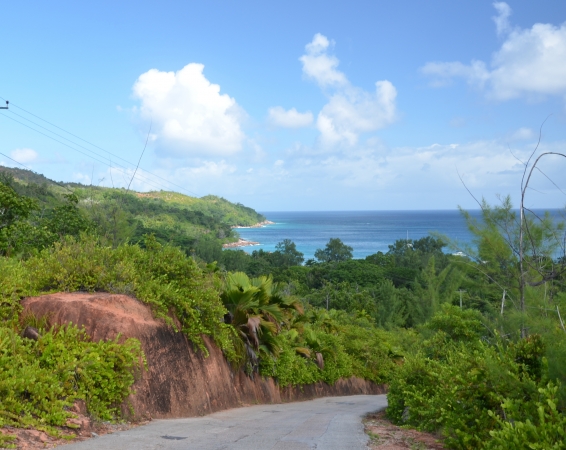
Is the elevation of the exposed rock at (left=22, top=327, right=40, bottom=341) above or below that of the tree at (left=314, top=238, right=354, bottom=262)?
above

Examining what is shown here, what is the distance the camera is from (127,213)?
3747 cm

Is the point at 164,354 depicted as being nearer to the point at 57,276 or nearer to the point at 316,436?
the point at 57,276

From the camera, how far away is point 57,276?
9.11 meters

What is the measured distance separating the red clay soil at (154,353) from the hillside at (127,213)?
21.5 feet

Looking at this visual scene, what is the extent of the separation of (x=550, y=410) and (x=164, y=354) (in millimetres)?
6039

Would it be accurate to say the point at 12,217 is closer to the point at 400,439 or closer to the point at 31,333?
the point at 31,333

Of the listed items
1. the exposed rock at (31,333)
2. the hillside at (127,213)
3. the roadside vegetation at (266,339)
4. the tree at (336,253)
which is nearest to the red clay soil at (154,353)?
the roadside vegetation at (266,339)

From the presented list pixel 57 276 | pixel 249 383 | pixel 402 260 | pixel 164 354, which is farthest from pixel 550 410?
pixel 402 260

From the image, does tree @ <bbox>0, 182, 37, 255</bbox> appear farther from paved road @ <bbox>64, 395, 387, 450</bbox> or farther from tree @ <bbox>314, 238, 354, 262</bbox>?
tree @ <bbox>314, 238, 354, 262</bbox>

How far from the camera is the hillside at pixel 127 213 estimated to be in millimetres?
25469

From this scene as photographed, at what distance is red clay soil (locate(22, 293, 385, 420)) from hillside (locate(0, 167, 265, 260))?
258 inches

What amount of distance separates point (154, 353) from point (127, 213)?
30089 mm

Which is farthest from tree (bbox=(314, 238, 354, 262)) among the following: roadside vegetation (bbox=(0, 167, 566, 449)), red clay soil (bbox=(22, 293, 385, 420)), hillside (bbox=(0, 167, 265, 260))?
red clay soil (bbox=(22, 293, 385, 420))

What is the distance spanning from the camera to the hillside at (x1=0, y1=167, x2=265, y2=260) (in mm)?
25469
